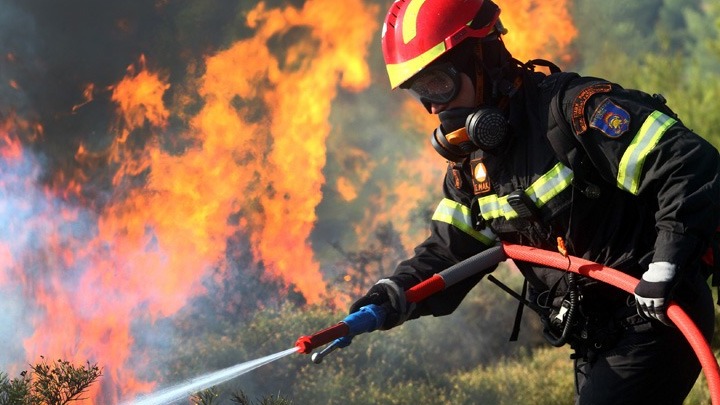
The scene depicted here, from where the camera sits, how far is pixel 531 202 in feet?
11.6

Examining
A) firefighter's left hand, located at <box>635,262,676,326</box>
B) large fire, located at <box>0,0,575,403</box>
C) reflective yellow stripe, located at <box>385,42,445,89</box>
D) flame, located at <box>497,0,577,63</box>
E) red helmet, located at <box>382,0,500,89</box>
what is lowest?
firefighter's left hand, located at <box>635,262,676,326</box>

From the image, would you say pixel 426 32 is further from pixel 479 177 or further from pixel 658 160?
pixel 658 160

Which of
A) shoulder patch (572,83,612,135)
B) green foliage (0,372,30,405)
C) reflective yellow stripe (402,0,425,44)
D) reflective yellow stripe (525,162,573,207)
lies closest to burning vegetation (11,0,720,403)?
green foliage (0,372,30,405)

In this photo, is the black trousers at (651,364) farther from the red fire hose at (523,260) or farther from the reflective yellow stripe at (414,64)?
the reflective yellow stripe at (414,64)

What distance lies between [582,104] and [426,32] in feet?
2.54

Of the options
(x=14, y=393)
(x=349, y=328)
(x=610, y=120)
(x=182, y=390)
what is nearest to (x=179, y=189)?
(x=182, y=390)

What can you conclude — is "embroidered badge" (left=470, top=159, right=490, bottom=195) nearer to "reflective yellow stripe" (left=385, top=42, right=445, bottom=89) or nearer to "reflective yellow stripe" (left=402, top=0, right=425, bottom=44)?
"reflective yellow stripe" (left=385, top=42, right=445, bottom=89)

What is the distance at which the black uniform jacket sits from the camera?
10.2 feet

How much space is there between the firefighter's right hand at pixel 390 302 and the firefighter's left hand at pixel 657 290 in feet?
3.24

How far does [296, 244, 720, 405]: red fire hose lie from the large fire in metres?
3.08

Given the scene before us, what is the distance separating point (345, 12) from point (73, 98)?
→ 2735mm

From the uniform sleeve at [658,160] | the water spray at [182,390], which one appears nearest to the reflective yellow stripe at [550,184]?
the uniform sleeve at [658,160]

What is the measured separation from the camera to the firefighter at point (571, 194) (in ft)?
10.4

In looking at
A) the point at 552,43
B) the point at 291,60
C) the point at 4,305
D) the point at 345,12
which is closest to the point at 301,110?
the point at 291,60
